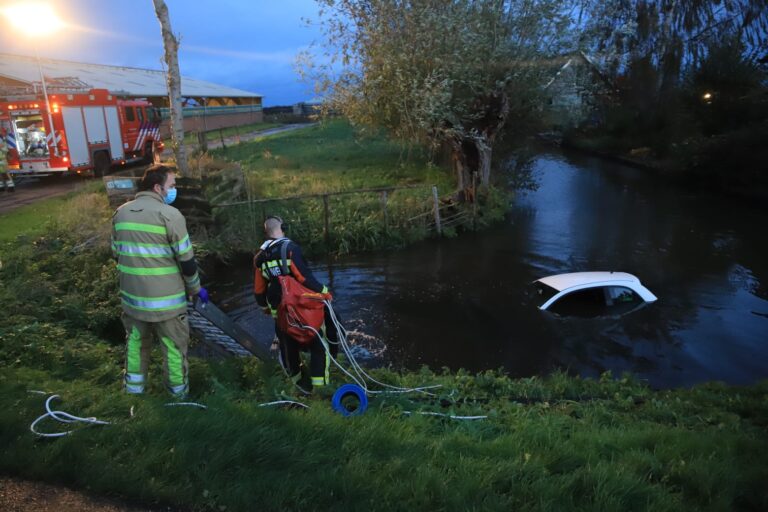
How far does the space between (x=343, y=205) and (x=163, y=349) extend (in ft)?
36.8

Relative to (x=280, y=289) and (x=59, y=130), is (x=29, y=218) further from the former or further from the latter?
(x=280, y=289)

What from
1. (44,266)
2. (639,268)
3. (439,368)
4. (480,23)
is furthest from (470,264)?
(44,266)

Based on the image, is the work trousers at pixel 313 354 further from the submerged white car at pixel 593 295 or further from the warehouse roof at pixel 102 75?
the warehouse roof at pixel 102 75

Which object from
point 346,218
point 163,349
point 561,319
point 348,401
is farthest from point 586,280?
point 163,349

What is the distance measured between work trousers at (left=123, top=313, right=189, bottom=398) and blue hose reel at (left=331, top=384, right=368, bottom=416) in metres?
1.27

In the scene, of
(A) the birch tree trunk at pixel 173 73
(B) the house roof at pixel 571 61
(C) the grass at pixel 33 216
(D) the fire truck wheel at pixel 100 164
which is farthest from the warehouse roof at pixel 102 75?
(B) the house roof at pixel 571 61

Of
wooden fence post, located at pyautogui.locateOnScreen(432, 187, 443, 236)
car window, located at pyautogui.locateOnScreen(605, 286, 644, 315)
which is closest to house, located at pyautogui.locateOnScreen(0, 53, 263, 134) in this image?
wooden fence post, located at pyautogui.locateOnScreen(432, 187, 443, 236)

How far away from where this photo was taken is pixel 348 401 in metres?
4.86

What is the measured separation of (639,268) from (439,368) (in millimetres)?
8390

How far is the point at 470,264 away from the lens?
44.7ft

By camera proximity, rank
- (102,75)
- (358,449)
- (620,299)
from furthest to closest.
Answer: (102,75) < (620,299) < (358,449)

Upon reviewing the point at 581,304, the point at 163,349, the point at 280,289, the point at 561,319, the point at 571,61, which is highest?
the point at 571,61

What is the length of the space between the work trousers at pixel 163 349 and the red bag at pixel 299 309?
0.94 meters

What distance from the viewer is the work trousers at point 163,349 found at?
4.25 meters
